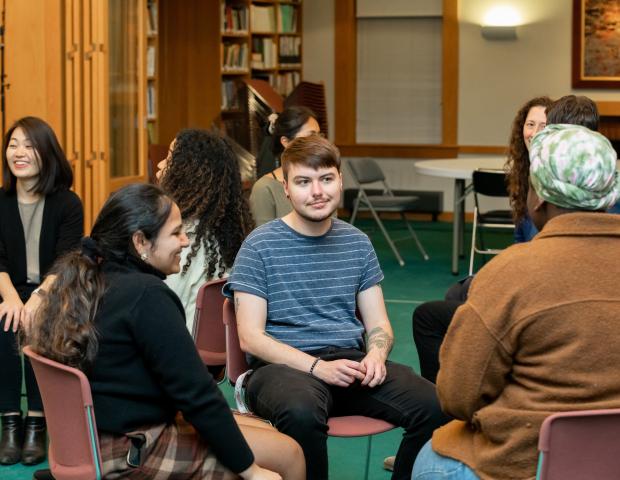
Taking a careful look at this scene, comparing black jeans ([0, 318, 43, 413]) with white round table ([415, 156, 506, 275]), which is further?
white round table ([415, 156, 506, 275])

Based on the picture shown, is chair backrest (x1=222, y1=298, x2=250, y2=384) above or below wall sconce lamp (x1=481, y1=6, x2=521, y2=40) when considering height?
below

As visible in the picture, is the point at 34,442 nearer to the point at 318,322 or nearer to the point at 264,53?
the point at 318,322

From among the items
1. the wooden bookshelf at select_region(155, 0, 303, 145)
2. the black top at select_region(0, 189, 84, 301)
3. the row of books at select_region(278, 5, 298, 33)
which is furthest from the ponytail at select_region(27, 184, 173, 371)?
the row of books at select_region(278, 5, 298, 33)

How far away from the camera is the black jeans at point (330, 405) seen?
2.95 meters

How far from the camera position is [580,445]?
2.10 meters

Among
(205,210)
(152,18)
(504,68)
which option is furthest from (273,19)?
(205,210)

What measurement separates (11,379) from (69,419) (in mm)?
1753

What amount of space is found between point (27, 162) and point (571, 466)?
275 cm

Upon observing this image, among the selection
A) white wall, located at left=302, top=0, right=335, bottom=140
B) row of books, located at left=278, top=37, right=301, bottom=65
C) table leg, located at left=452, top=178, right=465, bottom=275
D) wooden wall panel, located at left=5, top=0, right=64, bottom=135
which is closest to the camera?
wooden wall panel, located at left=5, top=0, right=64, bottom=135

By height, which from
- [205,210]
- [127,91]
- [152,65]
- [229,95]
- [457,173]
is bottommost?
[205,210]

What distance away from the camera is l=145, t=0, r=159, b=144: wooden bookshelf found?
9.70 meters

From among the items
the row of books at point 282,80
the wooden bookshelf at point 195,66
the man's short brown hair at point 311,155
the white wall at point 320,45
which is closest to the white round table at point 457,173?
the wooden bookshelf at point 195,66

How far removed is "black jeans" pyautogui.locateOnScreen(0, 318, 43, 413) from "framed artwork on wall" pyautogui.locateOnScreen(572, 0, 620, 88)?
873 centimetres

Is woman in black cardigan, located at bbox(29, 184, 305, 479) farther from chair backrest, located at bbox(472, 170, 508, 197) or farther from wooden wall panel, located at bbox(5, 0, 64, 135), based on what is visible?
chair backrest, located at bbox(472, 170, 508, 197)
